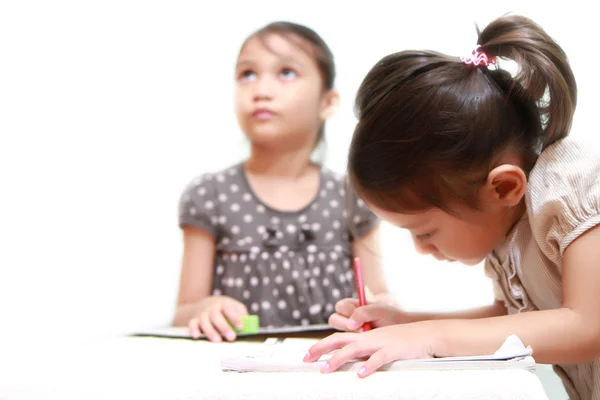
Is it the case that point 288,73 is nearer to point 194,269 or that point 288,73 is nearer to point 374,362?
point 194,269

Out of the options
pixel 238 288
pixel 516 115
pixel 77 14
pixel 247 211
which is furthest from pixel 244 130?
pixel 516 115

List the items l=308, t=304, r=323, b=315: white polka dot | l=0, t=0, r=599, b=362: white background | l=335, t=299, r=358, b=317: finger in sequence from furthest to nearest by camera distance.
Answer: l=0, t=0, r=599, b=362: white background → l=308, t=304, r=323, b=315: white polka dot → l=335, t=299, r=358, b=317: finger

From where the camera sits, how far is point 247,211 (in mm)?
1250

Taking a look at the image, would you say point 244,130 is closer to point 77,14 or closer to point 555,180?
point 77,14

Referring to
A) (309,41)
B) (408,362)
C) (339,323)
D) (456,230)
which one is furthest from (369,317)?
(309,41)

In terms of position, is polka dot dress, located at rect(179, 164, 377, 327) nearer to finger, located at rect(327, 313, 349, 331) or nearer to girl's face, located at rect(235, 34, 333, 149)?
girl's face, located at rect(235, 34, 333, 149)

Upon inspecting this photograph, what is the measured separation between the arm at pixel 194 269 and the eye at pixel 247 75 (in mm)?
295

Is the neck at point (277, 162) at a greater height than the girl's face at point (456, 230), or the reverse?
the neck at point (277, 162)

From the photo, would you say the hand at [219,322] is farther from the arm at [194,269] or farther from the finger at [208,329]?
the arm at [194,269]

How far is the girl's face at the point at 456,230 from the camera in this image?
0.76 m

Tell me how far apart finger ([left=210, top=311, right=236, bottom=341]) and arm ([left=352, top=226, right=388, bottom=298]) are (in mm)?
376

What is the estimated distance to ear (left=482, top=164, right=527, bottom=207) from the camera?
72 centimetres

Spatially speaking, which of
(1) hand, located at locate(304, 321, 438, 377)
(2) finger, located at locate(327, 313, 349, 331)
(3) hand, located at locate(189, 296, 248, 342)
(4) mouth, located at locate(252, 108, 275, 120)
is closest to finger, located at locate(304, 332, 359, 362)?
(1) hand, located at locate(304, 321, 438, 377)

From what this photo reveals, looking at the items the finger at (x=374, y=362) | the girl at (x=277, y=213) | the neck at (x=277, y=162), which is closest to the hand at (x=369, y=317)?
the finger at (x=374, y=362)
